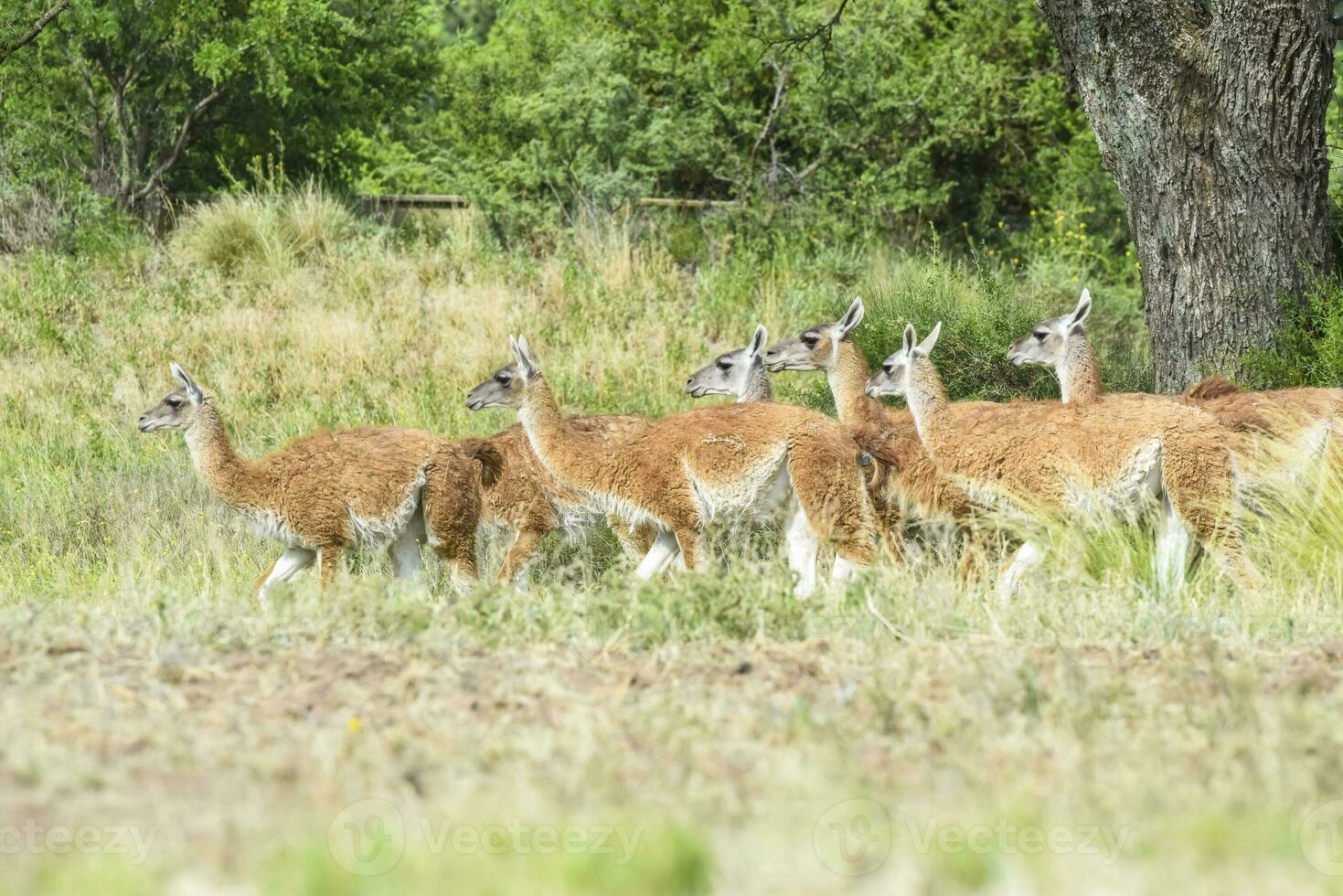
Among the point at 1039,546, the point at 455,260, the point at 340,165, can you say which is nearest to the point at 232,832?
the point at 1039,546

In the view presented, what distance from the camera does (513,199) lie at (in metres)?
21.8

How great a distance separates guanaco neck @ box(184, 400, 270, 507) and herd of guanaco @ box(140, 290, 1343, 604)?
1 cm

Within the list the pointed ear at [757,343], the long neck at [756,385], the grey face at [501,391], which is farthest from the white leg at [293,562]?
the pointed ear at [757,343]

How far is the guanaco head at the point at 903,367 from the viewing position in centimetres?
1036

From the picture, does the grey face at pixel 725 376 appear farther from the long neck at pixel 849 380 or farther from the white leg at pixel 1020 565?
the white leg at pixel 1020 565

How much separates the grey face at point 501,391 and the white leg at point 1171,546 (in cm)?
434

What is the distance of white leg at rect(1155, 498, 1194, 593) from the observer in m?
8.62

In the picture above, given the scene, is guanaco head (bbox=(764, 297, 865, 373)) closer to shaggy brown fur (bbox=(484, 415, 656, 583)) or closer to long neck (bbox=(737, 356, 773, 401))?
long neck (bbox=(737, 356, 773, 401))

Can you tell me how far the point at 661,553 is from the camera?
1073cm

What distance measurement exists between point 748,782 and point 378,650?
2102 mm

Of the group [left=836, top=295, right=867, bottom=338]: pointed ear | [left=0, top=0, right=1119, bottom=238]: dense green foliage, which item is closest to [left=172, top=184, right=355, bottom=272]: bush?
[left=0, top=0, right=1119, bottom=238]: dense green foliage

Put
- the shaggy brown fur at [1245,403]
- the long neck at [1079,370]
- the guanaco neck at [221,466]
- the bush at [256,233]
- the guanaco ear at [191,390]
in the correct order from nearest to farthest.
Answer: the shaggy brown fur at [1245,403] < the guanaco neck at [221,466] < the long neck at [1079,370] < the guanaco ear at [191,390] < the bush at [256,233]

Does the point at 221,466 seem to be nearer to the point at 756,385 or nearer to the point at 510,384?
the point at 510,384

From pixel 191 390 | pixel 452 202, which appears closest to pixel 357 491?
pixel 191 390
